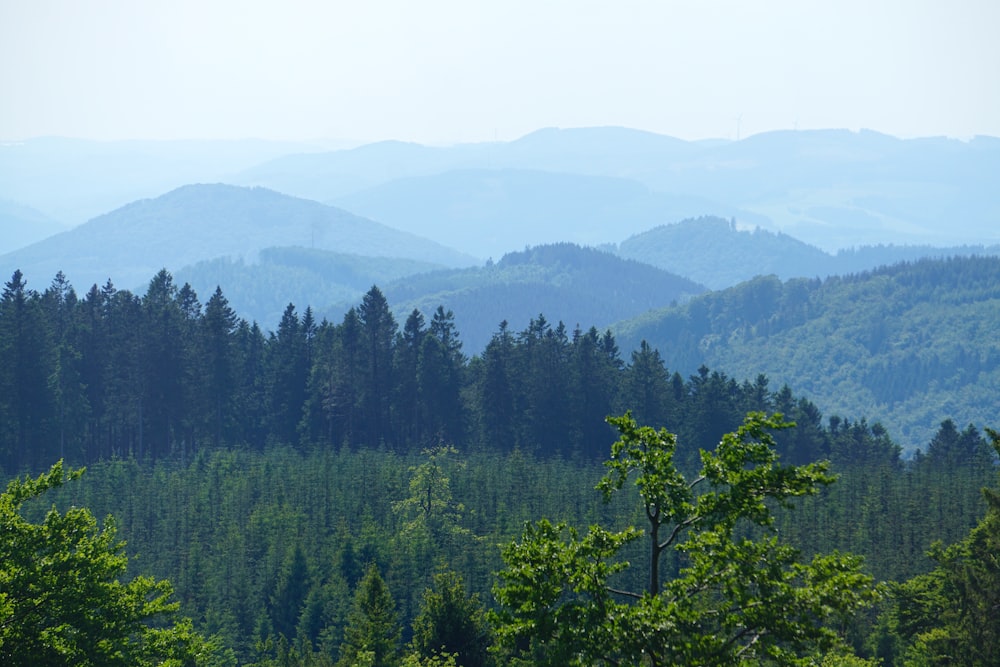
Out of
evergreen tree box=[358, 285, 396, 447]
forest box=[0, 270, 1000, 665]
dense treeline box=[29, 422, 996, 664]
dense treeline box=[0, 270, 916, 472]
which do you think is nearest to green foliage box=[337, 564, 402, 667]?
forest box=[0, 270, 1000, 665]

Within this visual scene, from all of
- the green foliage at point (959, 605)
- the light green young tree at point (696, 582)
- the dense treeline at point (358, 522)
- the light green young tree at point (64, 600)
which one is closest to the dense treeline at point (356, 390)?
the dense treeline at point (358, 522)

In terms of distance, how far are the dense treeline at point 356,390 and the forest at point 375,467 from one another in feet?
0.84

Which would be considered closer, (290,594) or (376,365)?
(290,594)

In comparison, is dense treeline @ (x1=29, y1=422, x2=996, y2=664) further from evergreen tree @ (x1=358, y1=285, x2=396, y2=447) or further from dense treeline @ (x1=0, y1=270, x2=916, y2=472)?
evergreen tree @ (x1=358, y1=285, x2=396, y2=447)

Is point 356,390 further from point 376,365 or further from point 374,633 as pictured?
point 374,633

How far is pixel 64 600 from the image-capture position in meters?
27.4

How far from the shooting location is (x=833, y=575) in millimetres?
18797

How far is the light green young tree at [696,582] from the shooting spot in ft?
61.0

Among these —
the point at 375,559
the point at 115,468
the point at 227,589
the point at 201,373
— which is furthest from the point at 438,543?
A: the point at 201,373

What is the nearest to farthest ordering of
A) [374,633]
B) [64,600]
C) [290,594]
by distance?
[64,600] → [374,633] → [290,594]

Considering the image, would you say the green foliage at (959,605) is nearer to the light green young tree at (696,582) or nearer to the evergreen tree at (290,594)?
the light green young tree at (696,582)

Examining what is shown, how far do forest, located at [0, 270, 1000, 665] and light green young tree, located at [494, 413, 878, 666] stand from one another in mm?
20319

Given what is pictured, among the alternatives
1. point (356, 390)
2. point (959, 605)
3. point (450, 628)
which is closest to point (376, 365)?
point (356, 390)

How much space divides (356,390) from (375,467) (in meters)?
30.1
